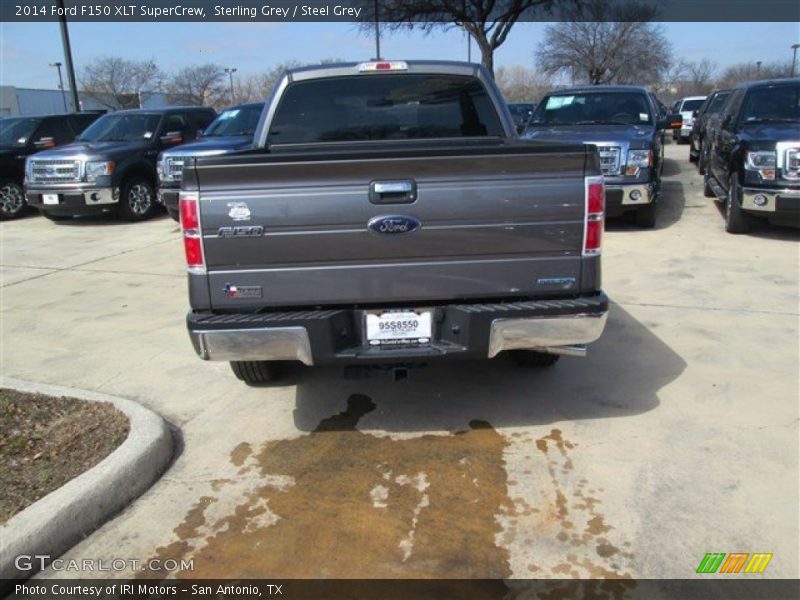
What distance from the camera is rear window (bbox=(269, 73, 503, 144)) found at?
190 inches

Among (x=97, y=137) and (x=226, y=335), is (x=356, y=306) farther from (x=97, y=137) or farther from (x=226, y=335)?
(x=97, y=137)

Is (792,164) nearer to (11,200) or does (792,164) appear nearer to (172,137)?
(172,137)

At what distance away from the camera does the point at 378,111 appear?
4844 millimetres

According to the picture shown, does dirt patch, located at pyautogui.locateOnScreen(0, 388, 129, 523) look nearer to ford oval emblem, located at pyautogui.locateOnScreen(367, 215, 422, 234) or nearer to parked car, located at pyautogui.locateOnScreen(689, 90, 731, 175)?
ford oval emblem, located at pyautogui.locateOnScreen(367, 215, 422, 234)

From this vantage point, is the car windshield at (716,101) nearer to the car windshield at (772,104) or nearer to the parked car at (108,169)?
the car windshield at (772,104)

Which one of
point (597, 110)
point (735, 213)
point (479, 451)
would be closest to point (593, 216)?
point (479, 451)

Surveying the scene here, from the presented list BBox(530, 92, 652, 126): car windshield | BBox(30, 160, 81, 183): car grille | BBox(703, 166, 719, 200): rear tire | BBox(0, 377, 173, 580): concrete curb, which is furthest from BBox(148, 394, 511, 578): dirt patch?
BBox(30, 160, 81, 183): car grille

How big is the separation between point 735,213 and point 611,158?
5.67 feet

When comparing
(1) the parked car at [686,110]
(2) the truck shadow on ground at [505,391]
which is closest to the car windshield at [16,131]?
(2) the truck shadow on ground at [505,391]

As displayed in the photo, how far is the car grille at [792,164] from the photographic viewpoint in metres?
7.79

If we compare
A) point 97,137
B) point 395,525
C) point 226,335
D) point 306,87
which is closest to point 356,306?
point 226,335

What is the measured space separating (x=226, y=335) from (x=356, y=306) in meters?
0.67

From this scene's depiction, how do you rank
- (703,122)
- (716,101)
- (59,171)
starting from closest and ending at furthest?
(59,171)
(703,122)
(716,101)

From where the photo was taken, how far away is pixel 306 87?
194 inches
